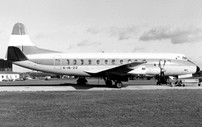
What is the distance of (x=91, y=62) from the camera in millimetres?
26219

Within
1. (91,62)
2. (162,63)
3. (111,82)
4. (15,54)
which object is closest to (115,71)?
(91,62)

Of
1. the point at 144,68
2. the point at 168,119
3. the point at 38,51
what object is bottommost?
the point at 168,119

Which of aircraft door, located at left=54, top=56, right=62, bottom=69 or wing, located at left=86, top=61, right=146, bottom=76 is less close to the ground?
aircraft door, located at left=54, top=56, right=62, bottom=69

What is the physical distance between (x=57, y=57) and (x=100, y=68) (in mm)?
4741

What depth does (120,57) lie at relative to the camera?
26.8 meters

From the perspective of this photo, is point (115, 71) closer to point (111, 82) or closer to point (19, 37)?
point (111, 82)

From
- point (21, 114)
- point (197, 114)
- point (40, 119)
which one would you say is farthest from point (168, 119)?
point (21, 114)

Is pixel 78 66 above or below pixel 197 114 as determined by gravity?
above

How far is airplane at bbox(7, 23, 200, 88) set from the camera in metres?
25.1

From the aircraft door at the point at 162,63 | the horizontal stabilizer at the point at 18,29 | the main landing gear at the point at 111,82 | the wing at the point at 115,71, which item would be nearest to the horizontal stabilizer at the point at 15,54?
the horizontal stabilizer at the point at 18,29

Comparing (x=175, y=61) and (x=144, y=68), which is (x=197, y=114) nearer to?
(x=144, y=68)

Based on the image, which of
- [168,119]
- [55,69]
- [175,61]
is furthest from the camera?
[175,61]

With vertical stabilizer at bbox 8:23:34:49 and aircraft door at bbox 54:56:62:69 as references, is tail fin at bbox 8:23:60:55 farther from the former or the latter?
aircraft door at bbox 54:56:62:69

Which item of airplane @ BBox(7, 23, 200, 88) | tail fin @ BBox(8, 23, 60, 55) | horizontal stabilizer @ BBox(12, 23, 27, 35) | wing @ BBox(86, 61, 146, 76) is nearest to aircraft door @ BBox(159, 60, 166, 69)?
airplane @ BBox(7, 23, 200, 88)
